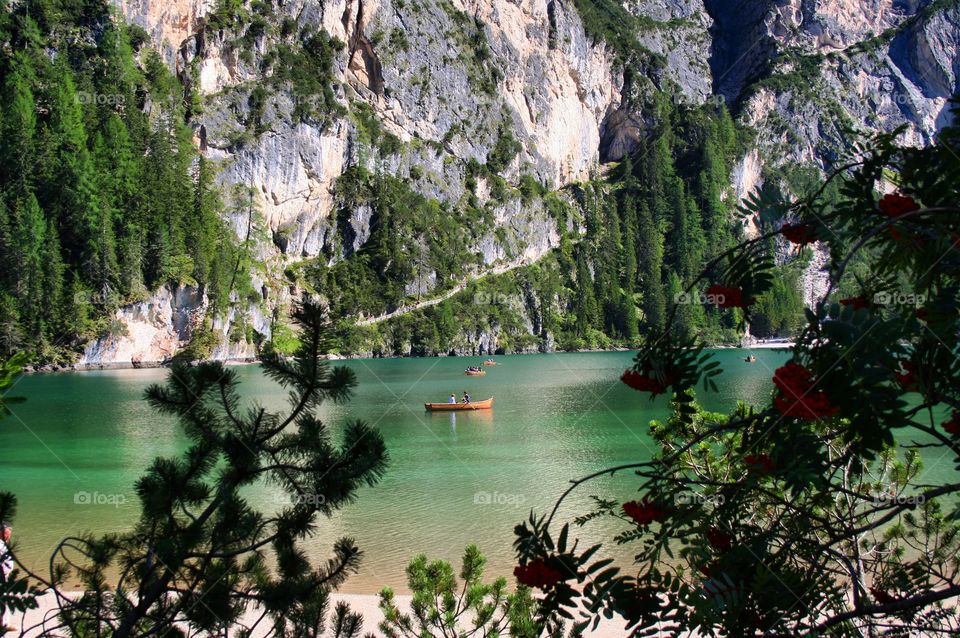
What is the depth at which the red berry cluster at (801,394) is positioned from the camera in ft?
4.83

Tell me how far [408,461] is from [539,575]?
58.7 feet

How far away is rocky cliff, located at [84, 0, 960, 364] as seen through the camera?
70.2 m

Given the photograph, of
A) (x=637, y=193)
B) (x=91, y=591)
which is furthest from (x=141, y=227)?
(x=637, y=193)

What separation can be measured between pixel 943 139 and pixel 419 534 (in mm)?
11247

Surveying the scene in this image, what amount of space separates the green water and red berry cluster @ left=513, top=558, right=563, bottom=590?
4.60 ft

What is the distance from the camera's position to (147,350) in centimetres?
5503

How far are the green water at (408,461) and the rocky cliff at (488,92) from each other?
30.1 meters

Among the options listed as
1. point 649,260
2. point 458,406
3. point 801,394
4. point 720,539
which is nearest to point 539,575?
point 720,539

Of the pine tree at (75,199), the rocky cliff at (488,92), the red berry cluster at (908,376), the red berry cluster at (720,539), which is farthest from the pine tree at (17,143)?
the red berry cluster at (908,376)

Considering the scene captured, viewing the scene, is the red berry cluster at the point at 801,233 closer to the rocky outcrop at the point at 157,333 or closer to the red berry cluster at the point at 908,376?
the red berry cluster at the point at 908,376

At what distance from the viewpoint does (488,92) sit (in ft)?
323

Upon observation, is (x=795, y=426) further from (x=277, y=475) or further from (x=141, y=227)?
(x=141, y=227)

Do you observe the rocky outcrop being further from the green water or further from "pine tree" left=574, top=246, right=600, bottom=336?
"pine tree" left=574, top=246, right=600, bottom=336

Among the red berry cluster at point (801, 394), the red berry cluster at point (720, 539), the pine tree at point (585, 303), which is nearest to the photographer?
the red berry cluster at point (801, 394)
